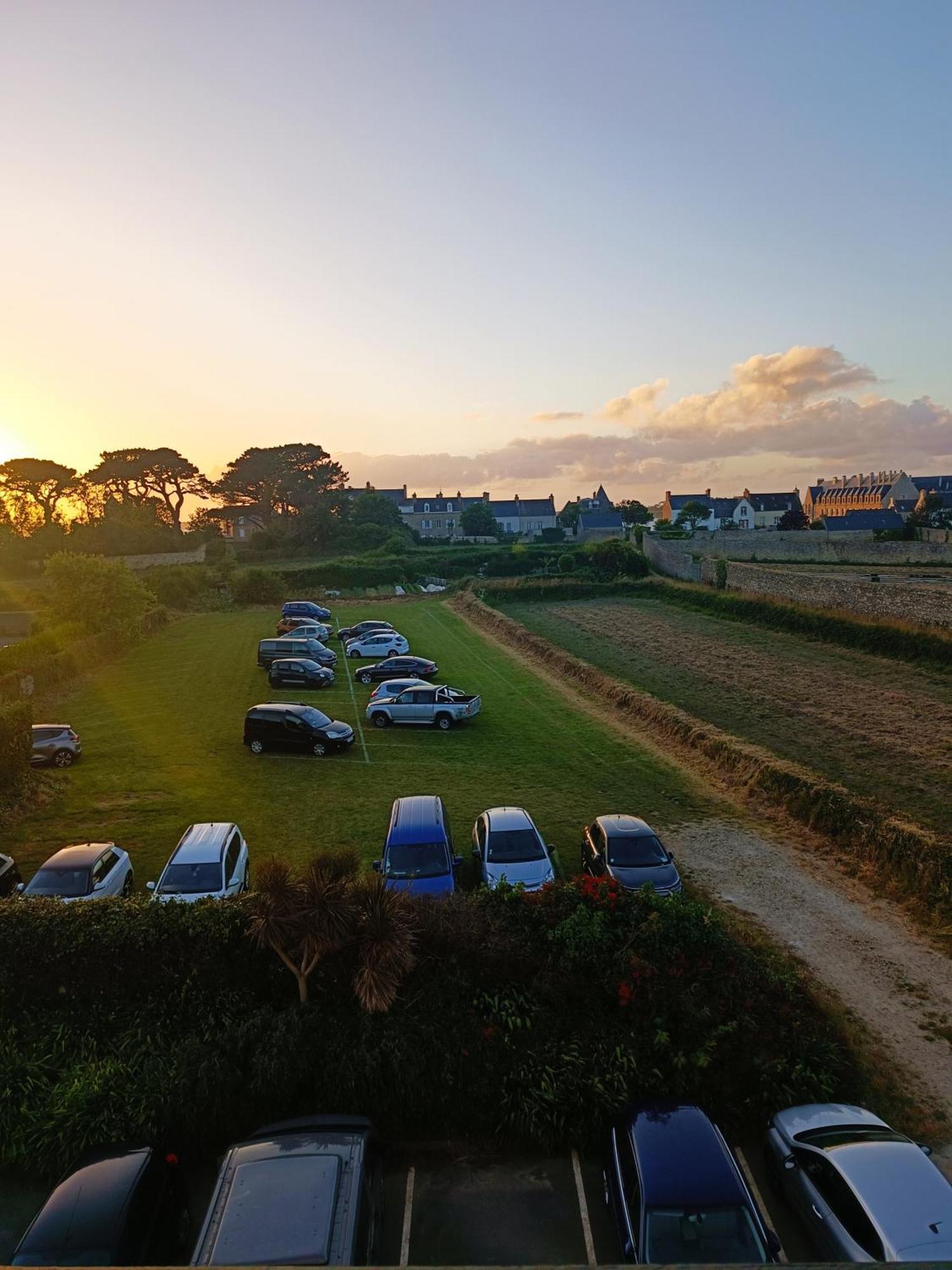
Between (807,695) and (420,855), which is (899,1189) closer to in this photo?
(420,855)

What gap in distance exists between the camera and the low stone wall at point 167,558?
76.4 meters

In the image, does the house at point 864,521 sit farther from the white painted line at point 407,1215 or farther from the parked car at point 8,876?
the white painted line at point 407,1215

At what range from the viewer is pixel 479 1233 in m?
7.43

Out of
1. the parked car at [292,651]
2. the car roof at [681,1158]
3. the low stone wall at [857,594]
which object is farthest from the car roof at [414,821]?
the low stone wall at [857,594]

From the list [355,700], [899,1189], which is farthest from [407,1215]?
[355,700]

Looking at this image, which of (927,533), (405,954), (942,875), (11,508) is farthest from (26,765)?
(11,508)

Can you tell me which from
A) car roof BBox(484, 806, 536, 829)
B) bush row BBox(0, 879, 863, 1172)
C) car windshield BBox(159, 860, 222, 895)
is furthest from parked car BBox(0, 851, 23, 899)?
car roof BBox(484, 806, 536, 829)

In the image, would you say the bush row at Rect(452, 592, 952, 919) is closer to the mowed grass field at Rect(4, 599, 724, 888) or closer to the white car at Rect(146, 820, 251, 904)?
the mowed grass field at Rect(4, 599, 724, 888)

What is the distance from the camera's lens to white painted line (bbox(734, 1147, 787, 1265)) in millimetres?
7672

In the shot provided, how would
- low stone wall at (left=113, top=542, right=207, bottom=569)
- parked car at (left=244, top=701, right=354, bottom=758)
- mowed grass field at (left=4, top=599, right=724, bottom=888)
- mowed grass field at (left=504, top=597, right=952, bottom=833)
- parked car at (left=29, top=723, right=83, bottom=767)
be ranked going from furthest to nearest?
1. low stone wall at (left=113, top=542, right=207, bottom=569)
2. parked car at (left=244, top=701, right=354, bottom=758)
3. parked car at (left=29, top=723, right=83, bottom=767)
4. mowed grass field at (left=504, top=597, right=952, bottom=833)
5. mowed grass field at (left=4, top=599, right=724, bottom=888)

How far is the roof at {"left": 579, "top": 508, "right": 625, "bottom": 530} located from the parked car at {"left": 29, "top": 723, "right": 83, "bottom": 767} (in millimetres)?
93384

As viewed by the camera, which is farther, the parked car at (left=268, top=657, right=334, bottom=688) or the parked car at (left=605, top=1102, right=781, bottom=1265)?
the parked car at (left=268, top=657, right=334, bottom=688)

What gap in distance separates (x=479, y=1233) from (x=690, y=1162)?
222 cm

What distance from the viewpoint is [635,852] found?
13.8 m
